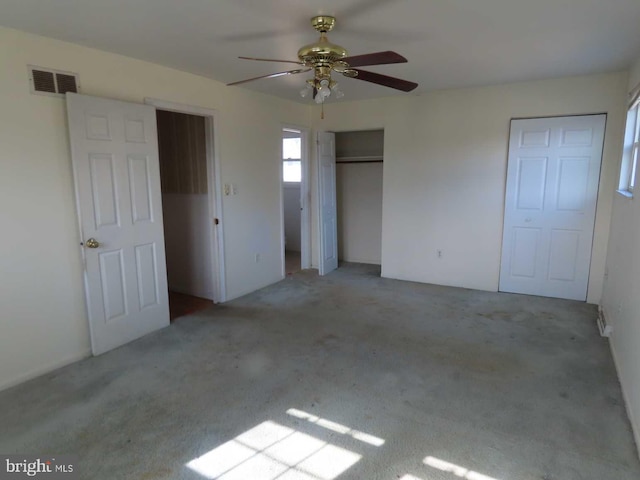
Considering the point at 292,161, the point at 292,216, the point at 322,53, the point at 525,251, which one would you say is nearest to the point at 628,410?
the point at 525,251

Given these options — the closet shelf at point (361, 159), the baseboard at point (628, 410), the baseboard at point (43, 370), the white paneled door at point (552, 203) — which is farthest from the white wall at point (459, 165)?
the baseboard at point (43, 370)

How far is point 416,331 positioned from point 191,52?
3070 millimetres

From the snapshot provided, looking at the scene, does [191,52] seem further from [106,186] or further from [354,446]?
[354,446]

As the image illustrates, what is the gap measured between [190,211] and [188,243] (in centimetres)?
39

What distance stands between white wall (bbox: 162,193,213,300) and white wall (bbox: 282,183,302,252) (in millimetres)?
2671

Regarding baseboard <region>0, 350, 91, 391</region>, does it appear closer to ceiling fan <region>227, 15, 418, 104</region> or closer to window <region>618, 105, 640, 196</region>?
ceiling fan <region>227, 15, 418, 104</region>

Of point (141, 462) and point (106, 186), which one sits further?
point (106, 186)

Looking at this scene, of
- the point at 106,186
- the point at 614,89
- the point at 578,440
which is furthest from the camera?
the point at 614,89

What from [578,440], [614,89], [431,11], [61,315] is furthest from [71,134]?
[614,89]

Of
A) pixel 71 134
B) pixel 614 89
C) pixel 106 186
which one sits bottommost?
pixel 106 186

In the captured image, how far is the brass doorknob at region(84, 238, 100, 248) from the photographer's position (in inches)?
118

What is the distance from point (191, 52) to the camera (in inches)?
123

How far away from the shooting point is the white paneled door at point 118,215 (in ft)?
9.62

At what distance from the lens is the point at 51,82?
2.75 m
